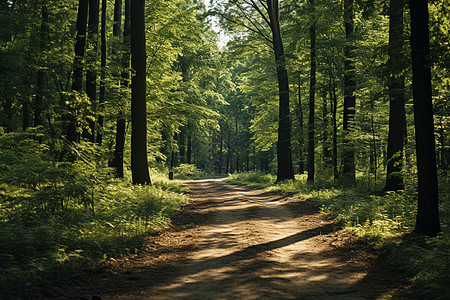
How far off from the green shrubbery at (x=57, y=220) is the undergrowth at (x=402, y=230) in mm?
5126

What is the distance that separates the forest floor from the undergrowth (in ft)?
0.90

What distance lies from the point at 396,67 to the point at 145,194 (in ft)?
28.6

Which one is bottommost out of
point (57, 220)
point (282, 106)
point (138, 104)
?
point (57, 220)

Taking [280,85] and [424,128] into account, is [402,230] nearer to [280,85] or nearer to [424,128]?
[424,128]

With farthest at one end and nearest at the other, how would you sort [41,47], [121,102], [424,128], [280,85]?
[280,85]
[121,102]
[41,47]
[424,128]

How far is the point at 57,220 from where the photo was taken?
690 centimetres

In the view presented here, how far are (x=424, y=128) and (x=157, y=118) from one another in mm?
12832

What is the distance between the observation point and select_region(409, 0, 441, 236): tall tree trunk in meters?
6.52

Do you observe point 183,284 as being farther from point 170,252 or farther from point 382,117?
point 382,117

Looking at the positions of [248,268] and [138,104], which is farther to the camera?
[138,104]

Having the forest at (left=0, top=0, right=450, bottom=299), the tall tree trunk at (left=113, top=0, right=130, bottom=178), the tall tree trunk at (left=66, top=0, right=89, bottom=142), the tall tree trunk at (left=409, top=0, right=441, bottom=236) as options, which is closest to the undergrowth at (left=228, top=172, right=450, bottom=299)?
the forest at (left=0, top=0, right=450, bottom=299)

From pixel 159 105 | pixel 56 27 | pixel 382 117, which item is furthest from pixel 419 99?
pixel 56 27

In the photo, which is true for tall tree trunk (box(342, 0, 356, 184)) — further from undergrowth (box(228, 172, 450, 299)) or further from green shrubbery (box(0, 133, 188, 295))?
green shrubbery (box(0, 133, 188, 295))

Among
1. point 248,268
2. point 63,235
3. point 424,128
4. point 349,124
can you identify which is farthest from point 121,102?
point 424,128
